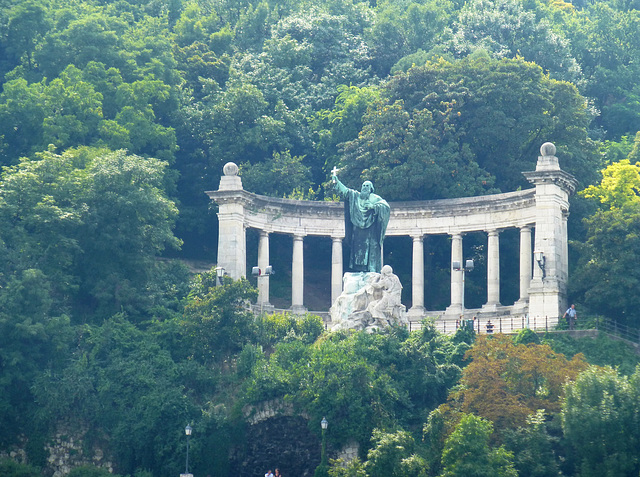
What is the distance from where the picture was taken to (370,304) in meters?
74.9

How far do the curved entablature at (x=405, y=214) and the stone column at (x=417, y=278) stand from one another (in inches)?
30.4

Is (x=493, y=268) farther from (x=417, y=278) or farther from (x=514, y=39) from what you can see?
(x=514, y=39)

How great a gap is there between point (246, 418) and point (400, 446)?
33.6 feet

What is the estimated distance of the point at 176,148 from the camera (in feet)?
305

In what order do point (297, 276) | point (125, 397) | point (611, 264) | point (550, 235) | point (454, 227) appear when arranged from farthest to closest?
point (297, 276)
point (454, 227)
point (550, 235)
point (611, 264)
point (125, 397)

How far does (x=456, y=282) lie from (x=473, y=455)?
25.5m

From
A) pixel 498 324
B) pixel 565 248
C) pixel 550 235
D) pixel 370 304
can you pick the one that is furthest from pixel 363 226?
pixel 565 248

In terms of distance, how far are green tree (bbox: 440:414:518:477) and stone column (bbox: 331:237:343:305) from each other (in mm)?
25359

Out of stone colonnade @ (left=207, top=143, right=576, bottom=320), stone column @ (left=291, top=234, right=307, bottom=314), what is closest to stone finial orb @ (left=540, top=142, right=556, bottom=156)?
stone colonnade @ (left=207, top=143, right=576, bottom=320)

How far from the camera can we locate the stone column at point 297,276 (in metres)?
85.9

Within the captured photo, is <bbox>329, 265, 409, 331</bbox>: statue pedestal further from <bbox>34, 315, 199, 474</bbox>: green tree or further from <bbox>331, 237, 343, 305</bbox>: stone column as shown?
<bbox>331, 237, 343, 305</bbox>: stone column

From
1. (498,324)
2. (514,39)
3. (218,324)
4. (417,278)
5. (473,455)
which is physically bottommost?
(473,455)

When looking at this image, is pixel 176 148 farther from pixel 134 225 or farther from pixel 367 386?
pixel 367 386

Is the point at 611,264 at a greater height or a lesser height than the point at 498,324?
greater
